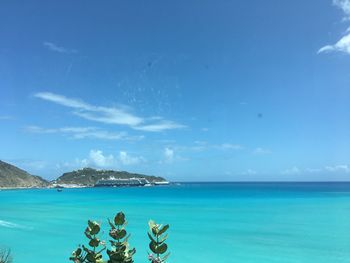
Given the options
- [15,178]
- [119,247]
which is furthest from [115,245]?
[15,178]

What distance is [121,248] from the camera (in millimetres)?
4043

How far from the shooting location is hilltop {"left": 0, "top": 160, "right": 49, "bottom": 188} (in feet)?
561

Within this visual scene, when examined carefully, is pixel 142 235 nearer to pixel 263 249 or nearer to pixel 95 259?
pixel 263 249

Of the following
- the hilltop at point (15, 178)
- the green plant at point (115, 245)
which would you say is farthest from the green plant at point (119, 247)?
the hilltop at point (15, 178)

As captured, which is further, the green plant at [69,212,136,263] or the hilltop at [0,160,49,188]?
the hilltop at [0,160,49,188]

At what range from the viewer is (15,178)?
582 feet

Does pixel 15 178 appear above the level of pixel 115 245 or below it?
above

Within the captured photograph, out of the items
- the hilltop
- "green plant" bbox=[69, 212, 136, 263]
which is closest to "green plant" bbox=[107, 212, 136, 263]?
"green plant" bbox=[69, 212, 136, 263]

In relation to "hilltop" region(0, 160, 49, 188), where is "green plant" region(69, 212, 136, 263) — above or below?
below

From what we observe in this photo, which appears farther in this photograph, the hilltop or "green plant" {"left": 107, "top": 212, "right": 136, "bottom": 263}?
the hilltop

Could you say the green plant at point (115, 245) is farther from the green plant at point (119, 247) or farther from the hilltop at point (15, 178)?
the hilltop at point (15, 178)

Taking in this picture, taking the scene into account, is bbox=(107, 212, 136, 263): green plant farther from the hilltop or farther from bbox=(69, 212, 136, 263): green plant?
the hilltop

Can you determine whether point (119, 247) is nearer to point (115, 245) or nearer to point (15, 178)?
point (115, 245)

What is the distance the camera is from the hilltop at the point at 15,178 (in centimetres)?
17100
